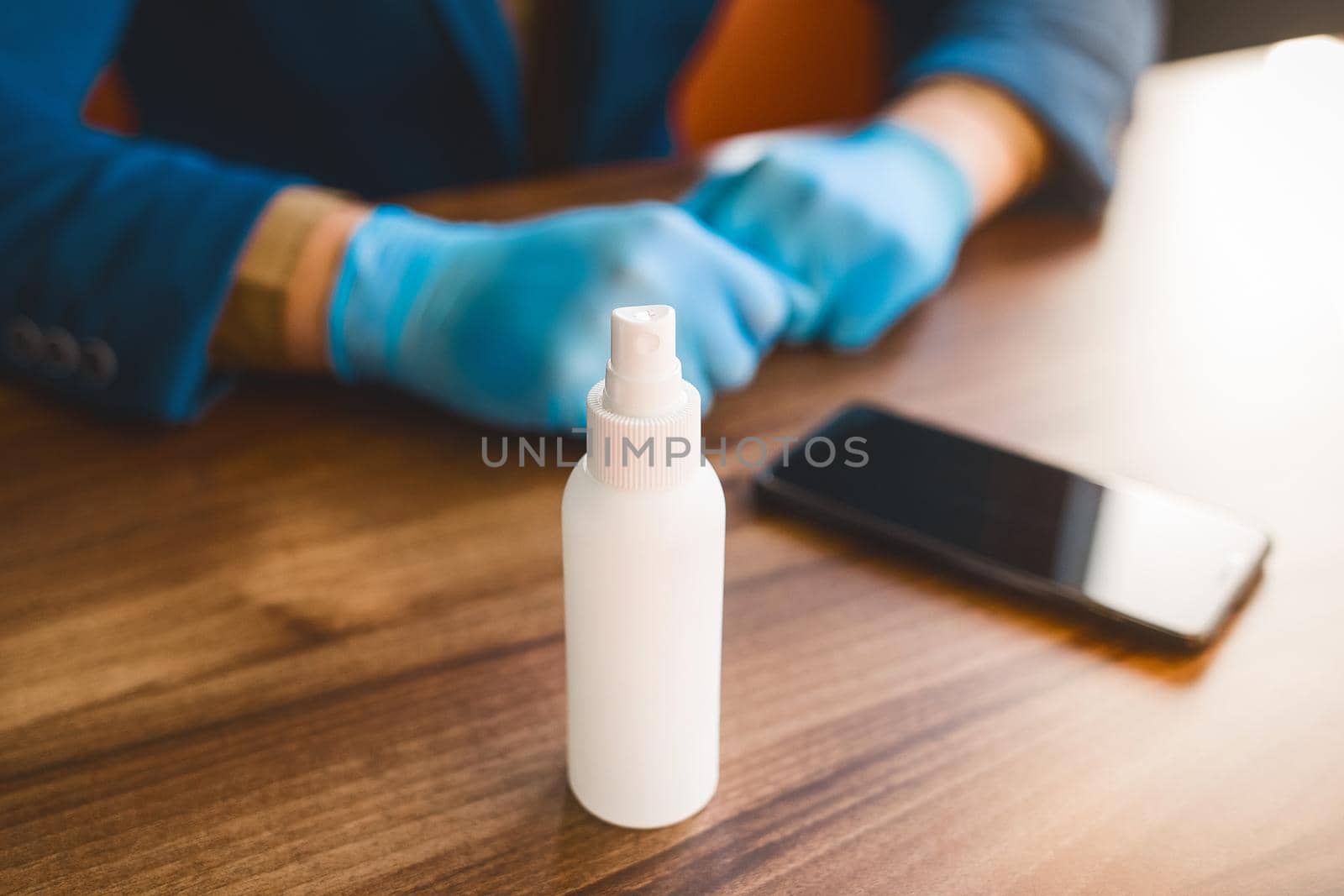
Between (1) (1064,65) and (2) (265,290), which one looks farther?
(1) (1064,65)

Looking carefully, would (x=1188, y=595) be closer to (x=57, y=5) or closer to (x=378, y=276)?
(x=378, y=276)

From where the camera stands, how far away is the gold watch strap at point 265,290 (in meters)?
0.59

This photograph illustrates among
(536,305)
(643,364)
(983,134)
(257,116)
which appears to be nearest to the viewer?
(643,364)

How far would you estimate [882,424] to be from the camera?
56cm

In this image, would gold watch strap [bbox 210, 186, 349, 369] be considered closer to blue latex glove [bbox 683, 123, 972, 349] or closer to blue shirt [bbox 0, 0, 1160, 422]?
blue shirt [bbox 0, 0, 1160, 422]

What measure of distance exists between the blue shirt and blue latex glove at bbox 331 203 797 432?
0.08m

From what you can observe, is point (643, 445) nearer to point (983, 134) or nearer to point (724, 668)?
point (724, 668)

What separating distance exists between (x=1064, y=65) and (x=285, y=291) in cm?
59

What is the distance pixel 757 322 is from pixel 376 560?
0.25 metres

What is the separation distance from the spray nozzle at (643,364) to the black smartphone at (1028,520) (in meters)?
0.21

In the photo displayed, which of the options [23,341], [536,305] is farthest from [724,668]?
[23,341]

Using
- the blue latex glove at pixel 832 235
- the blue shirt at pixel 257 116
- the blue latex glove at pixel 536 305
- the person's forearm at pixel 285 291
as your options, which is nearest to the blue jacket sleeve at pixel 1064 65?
the blue shirt at pixel 257 116

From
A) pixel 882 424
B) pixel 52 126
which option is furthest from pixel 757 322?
pixel 52 126

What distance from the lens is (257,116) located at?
92cm
